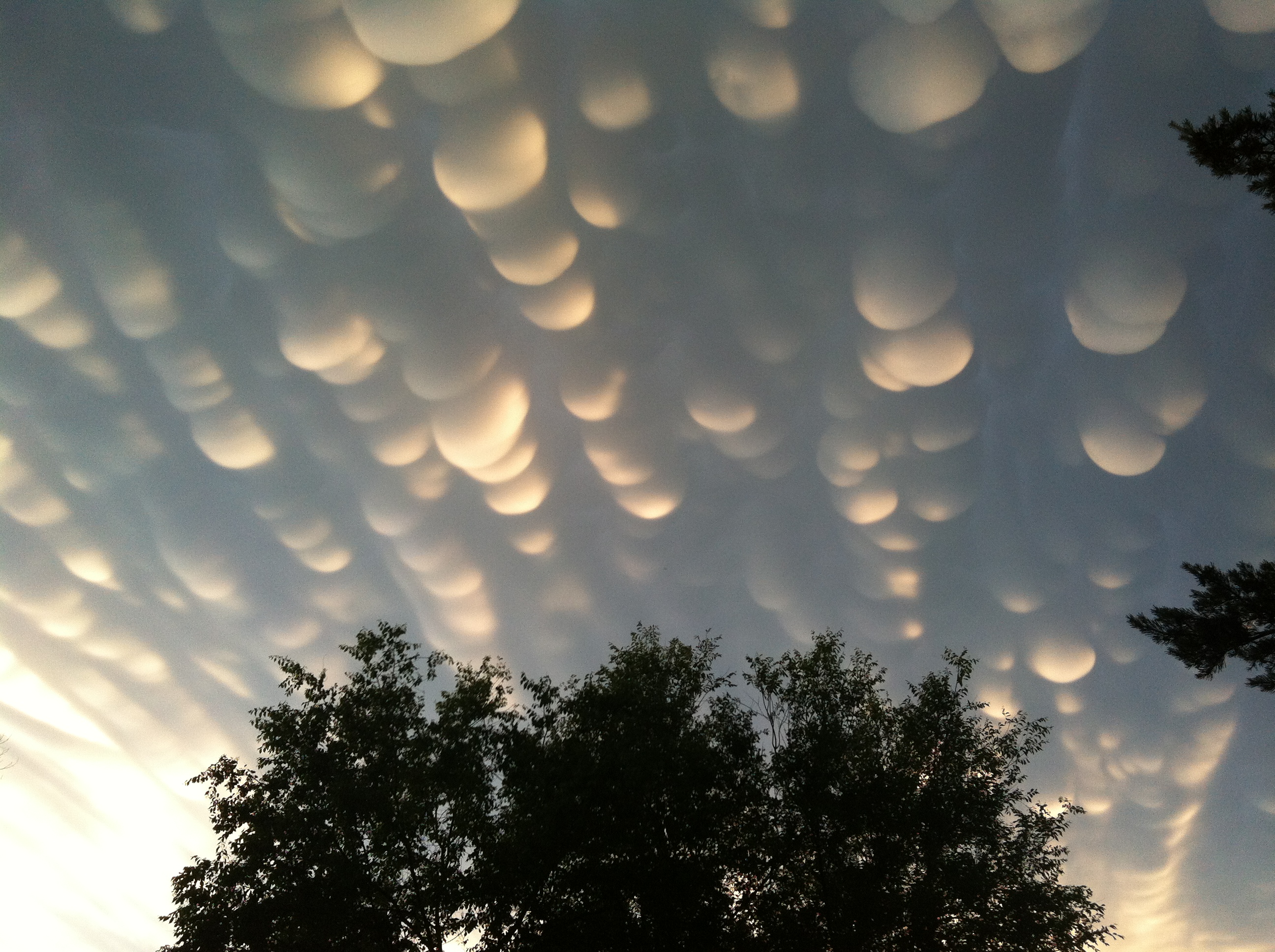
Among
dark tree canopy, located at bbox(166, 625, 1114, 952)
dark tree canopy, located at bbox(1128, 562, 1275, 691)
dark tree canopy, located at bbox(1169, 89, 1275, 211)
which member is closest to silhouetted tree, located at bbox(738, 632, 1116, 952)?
dark tree canopy, located at bbox(166, 625, 1114, 952)

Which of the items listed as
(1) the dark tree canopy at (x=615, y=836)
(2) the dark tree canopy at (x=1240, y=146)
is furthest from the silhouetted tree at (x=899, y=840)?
(2) the dark tree canopy at (x=1240, y=146)

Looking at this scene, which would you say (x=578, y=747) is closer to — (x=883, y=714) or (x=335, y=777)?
(x=335, y=777)

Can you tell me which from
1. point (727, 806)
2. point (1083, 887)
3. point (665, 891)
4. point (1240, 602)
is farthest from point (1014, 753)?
point (665, 891)

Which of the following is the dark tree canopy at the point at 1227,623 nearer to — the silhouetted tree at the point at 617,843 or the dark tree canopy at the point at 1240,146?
the dark tree canopy at the point at 1240,146

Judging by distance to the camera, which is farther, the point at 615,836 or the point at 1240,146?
the point at 615,836

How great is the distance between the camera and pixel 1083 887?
16391 mm

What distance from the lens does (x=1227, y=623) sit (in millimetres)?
12094

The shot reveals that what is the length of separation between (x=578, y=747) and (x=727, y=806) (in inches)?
215

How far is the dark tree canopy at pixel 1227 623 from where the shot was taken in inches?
459

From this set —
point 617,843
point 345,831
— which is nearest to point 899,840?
point 617,843

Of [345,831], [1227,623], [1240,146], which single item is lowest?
[345,831]

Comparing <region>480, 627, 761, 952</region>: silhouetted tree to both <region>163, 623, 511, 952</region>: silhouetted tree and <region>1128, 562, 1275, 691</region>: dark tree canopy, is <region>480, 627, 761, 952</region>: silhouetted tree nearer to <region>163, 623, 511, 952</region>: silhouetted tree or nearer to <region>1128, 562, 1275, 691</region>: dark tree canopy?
<region>163, 623, 511, 952</region>: silhouetted tree

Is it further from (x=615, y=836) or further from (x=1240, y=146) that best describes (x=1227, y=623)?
(x=615, y=836)

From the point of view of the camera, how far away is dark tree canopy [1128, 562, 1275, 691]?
11648 mm
